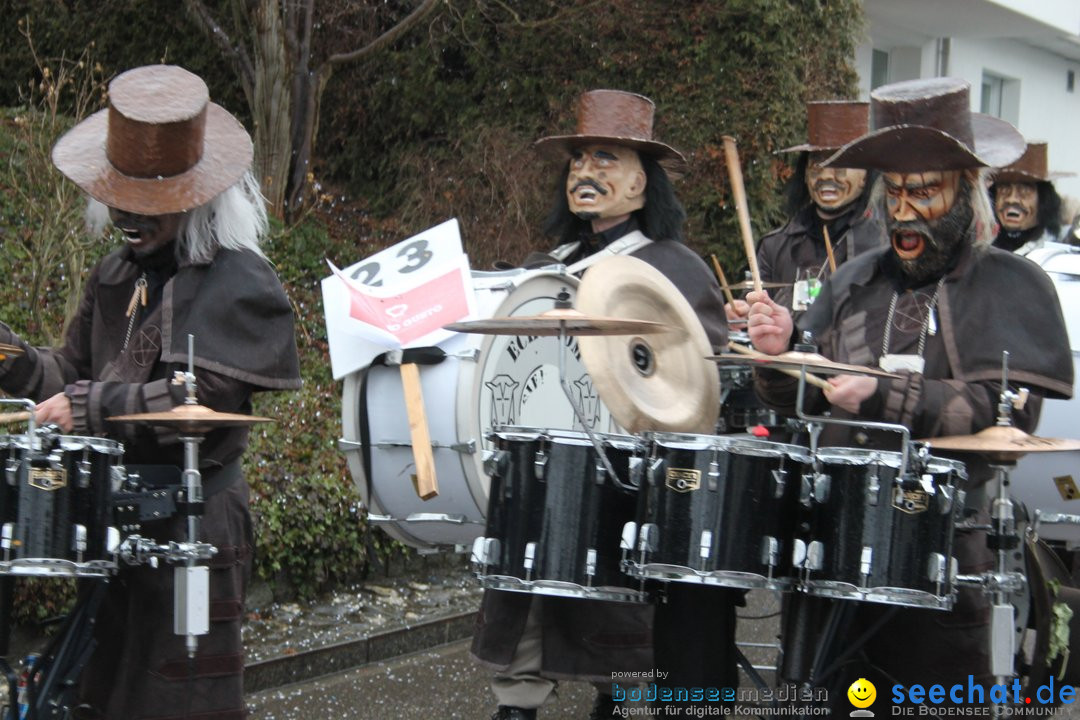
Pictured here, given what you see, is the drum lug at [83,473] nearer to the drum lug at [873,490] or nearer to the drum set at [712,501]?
the drum set at [712,501]

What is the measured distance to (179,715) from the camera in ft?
12.8

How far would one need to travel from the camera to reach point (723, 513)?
12.4 feet

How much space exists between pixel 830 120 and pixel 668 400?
291 centimetres

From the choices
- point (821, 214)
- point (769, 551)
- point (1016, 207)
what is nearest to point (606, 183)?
point (821, 214)

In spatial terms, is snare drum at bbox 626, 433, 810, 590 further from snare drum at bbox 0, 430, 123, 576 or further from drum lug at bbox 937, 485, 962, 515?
snare drum at bbox 0, 430, 123, 576

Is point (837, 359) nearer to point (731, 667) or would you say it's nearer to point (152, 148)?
point (731, 667)

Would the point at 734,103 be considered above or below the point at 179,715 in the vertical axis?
above

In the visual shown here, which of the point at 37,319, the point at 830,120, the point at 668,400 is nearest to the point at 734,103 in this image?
A: the point at 830,120

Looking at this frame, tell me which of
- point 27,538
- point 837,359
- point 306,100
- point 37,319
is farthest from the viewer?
point 306,100

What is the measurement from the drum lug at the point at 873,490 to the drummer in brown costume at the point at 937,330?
0.25 metres

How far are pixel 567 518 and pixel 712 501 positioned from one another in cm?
55

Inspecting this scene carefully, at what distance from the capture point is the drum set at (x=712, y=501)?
3.68 metres

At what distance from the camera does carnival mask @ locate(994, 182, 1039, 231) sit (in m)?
7.55

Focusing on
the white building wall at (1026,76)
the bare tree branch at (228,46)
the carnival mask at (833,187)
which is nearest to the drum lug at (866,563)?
the carnival mask at (833,187)
